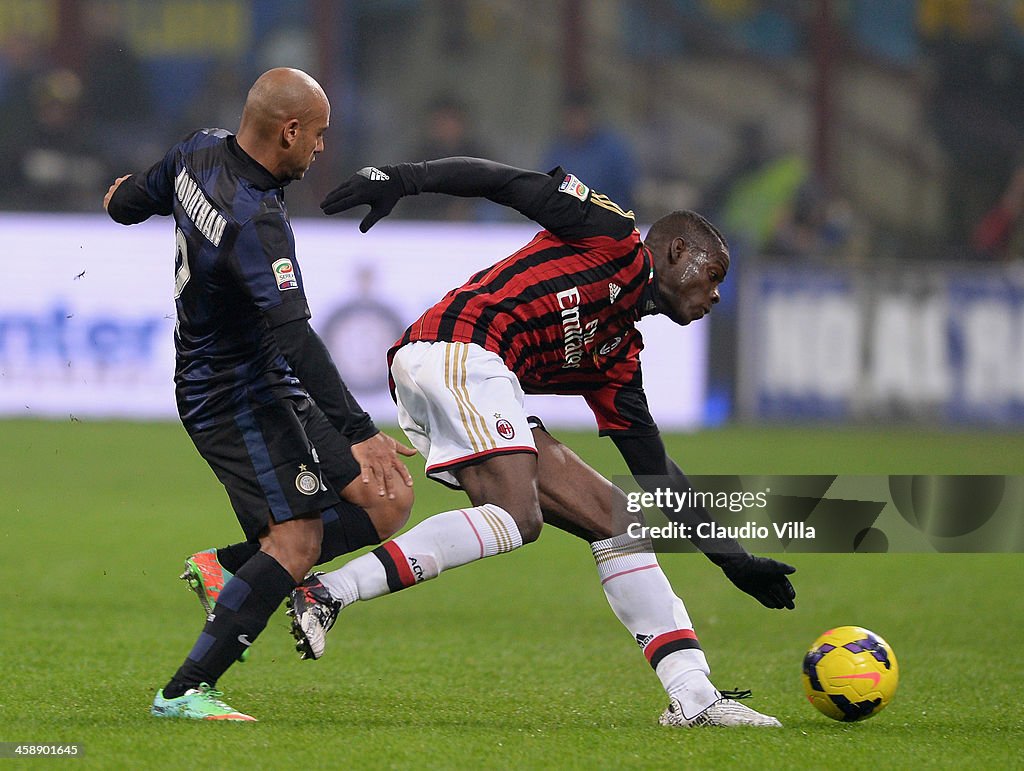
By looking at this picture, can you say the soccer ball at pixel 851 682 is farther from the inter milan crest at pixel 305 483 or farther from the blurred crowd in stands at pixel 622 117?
the blurred crowd in stands at pixel 622 117

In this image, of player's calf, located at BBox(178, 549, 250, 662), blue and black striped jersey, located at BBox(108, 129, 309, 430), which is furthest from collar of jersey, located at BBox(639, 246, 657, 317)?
player's calf, located at BBox(178, 549, 250, 662)

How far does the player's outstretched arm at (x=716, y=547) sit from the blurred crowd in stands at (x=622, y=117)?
31.6 ft

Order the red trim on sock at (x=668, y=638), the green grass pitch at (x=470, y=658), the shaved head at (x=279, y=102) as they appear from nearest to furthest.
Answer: the green grass pitch at (x=470, y=658) < the shaved head at (x=279, y=102) < the red trim on sock at (x=668, y=638)

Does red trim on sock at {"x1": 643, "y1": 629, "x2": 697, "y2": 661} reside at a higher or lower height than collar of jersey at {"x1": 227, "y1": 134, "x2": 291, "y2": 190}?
lower

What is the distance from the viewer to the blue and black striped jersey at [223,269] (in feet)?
13.2

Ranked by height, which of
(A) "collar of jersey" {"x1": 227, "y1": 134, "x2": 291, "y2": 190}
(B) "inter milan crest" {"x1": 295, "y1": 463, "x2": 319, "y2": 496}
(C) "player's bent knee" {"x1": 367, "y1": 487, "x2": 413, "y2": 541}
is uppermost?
(A) "collar of jersey" {"x1": 227, "y1": 134, "x2": 291, "y2": 190}

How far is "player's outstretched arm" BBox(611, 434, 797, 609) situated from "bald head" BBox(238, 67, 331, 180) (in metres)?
1.35

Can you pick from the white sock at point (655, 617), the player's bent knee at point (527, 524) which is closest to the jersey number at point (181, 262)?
the player's bent knee at point (527, 524)

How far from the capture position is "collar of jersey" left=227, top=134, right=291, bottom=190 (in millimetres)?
4168

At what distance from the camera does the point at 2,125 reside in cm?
1541

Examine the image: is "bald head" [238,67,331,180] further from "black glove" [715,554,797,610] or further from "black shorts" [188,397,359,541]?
"black glove" [715,554,797,610]

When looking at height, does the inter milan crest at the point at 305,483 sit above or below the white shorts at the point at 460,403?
below

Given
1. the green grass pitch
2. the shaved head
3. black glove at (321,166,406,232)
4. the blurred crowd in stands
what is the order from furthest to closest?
the blurred crowd in stands
black glove at (321,166,406,232)
the shaved head
the green grass pitch

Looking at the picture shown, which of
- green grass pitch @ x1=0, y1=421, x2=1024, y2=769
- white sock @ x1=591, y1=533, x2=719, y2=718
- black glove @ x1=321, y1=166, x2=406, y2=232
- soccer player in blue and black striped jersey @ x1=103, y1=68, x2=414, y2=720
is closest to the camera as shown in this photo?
green grass pitch @ x1=0, y1=421, x2=1024, y2=769
